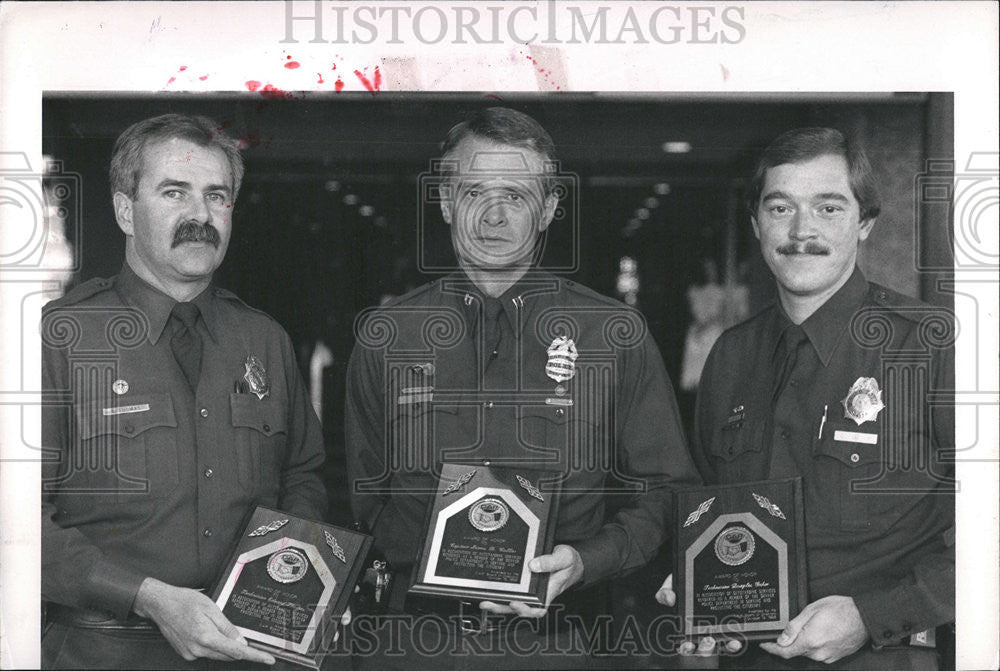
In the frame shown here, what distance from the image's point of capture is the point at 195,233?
421 centimetres

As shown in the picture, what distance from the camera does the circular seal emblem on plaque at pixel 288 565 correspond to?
4.06 meters

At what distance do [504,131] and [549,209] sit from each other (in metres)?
0.32

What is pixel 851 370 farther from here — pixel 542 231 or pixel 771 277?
pixel 542 231

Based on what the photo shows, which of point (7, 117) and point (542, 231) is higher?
point (7, 117)

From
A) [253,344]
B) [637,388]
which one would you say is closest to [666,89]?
[637,388]

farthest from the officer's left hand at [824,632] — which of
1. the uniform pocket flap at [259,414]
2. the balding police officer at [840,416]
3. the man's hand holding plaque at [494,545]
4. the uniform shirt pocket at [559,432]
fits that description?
the uniform pocket flap at [259,414]

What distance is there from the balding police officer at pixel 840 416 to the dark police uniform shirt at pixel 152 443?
58.0 inches

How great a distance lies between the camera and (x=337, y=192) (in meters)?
4.21

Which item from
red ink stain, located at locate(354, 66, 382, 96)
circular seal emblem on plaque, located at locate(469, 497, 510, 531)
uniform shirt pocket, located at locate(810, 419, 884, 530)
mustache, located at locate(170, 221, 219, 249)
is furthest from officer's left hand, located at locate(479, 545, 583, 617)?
red ink stain, located at locate(354, 66, 382, 96)

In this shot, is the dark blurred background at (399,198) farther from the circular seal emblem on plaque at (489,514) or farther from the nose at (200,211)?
the circular seal emblem on plaque at (489,514)

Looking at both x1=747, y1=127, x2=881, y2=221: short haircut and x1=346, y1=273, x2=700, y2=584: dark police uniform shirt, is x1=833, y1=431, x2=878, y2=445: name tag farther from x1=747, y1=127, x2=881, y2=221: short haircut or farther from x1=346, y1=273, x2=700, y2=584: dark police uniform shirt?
x1=747, y1=127, x2=881, y2=221: short haircut

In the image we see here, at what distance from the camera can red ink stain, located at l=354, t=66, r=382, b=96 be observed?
4164 millimetres

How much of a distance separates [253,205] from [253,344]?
19.3 inches

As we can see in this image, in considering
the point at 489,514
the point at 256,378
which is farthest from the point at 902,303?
the point at 256,378
